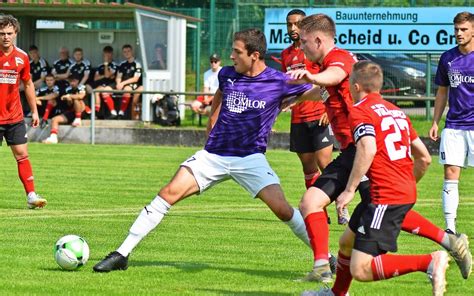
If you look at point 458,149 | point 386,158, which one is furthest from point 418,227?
point 458,149

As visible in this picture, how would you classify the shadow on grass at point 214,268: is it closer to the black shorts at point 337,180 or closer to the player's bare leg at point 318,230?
the player's bare leg at point 318,230

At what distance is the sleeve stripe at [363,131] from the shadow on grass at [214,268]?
6.20 feet

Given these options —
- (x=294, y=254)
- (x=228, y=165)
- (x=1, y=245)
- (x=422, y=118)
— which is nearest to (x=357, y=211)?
(x=228, y=165)

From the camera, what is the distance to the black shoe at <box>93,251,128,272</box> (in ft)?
29.6

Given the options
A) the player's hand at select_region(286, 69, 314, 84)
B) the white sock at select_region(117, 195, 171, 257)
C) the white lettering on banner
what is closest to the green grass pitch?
the white sock at select_region(117, 195, 171, 257)

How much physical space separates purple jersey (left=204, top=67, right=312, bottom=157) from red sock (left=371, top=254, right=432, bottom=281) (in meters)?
2.14

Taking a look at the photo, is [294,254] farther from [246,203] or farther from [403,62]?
[403,62]

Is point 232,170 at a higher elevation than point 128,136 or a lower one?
higher

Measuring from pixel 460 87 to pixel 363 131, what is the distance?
435 centimetres

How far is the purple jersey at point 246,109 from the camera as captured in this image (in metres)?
9.23

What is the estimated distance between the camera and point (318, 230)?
847 centimetres

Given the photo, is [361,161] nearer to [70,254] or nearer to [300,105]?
[70,254]

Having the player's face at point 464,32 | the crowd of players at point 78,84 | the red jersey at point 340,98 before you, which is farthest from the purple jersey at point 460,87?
the crowd of players at point 78,84

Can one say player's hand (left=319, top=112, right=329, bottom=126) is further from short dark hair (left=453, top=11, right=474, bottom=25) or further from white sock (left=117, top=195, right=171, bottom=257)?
white sock (left=117, top=195, right=171, bottom=257)
